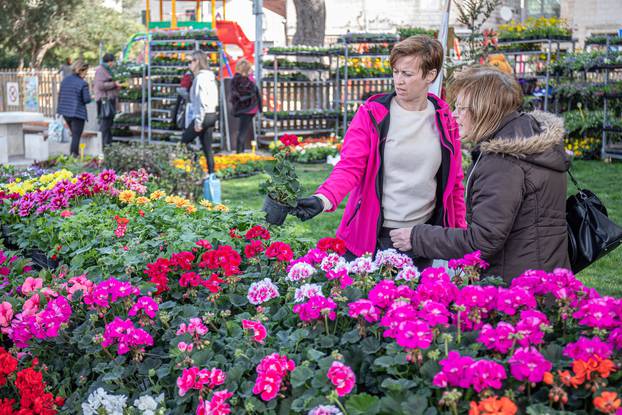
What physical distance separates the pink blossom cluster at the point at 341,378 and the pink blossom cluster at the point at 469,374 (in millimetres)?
219

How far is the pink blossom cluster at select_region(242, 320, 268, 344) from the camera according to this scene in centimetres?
253

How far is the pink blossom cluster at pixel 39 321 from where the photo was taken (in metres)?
2.92

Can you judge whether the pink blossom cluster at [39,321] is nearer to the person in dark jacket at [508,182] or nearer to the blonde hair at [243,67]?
the person in dark jacket at [508,182]

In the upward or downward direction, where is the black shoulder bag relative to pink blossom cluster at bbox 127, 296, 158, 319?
upward

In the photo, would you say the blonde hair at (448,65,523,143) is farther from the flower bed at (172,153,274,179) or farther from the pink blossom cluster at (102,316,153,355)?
the flower bed at (172,153,274,179)

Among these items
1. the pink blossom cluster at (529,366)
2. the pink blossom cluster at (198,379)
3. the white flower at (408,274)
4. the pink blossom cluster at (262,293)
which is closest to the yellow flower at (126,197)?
the pink blossom cluster at (262,293)

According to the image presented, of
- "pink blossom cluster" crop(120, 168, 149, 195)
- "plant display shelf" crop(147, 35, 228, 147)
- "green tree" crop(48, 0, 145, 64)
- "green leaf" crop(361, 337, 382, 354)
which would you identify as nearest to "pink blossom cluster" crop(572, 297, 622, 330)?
"green leaf" crop(361, 337, 382, 354)

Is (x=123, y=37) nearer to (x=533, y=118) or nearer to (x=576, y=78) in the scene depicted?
(x=576, y=78)

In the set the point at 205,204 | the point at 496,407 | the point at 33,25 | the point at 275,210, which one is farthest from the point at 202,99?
the point at 33,25

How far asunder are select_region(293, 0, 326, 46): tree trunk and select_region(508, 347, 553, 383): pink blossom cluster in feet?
66.4

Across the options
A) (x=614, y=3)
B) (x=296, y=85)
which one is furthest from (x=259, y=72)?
(x=614, y=3)

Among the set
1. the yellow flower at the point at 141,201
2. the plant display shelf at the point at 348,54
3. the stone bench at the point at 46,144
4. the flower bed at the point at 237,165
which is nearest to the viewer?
the yellow flower at the point at 141,201

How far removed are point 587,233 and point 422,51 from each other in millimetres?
1074

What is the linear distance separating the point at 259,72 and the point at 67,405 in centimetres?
1417
